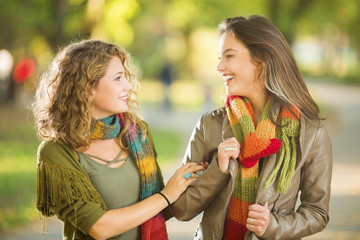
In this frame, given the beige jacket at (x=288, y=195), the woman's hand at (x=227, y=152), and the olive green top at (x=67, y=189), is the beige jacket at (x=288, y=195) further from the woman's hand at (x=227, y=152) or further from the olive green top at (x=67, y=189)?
the olive green top at (x=67, y=189)

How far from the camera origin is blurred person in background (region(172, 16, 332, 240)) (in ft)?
8.52

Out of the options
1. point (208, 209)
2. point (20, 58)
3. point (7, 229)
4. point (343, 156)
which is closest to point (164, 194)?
point (208, 209)

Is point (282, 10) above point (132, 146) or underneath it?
above

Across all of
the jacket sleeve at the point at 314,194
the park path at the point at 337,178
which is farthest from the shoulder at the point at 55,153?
the park path at the point at 337,178

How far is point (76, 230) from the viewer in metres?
2.65

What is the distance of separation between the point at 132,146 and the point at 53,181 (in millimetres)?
521

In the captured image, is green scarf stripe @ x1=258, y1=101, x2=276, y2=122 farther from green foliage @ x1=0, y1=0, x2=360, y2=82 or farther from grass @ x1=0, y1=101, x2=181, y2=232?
grass @ x1=0, y1=101, x2=181, y2=232

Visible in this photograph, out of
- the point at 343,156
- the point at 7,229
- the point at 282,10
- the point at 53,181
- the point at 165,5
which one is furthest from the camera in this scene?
the point at 165,5

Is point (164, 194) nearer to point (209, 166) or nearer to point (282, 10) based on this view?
point (209, 166)

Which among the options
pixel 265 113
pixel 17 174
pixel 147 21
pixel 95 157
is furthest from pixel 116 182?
pixel 147 21

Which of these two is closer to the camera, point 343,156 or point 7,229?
point 7,229

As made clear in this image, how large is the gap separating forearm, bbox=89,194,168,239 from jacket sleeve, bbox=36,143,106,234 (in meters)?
0.04

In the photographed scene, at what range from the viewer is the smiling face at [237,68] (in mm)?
2695

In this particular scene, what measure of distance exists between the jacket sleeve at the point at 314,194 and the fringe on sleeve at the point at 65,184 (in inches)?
40.6
